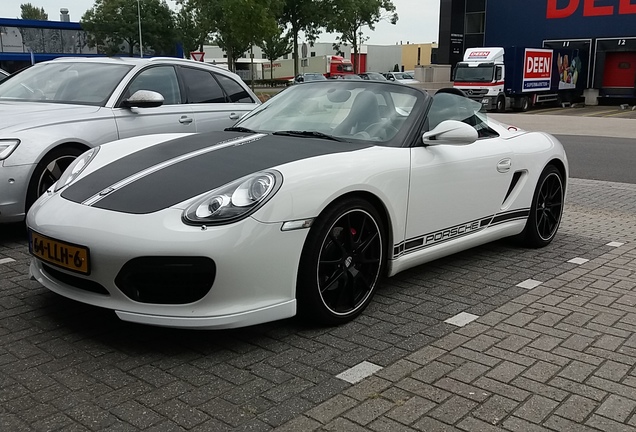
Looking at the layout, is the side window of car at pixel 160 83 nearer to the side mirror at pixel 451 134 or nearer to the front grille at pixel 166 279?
the side mirror at pixel 451 134

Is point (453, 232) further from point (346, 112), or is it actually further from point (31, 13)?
point (31, 13)

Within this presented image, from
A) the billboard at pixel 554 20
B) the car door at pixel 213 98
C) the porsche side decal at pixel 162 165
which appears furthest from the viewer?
the billboard at pixel 554 20

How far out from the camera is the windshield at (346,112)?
4102mm

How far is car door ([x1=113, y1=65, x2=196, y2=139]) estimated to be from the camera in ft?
19.5

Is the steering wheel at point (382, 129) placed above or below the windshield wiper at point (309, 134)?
above

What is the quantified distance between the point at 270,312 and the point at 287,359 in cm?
25

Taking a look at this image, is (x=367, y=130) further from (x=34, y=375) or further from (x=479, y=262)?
(x=34, y=375)

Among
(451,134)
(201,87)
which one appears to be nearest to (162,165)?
(451,134)

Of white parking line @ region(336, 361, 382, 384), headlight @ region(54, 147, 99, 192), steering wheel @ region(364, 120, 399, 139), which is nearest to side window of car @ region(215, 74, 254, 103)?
headlight @ region(54, 147, 99, 192)

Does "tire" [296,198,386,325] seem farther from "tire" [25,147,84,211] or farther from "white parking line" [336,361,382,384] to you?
"tire" [25,147,84,211]

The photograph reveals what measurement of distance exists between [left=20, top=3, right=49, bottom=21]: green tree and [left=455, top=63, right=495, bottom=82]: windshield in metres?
102

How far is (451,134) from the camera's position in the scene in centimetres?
397

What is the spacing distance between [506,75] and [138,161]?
28306mm

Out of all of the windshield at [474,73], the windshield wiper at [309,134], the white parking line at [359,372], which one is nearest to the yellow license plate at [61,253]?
the white parking line at [359,372]
